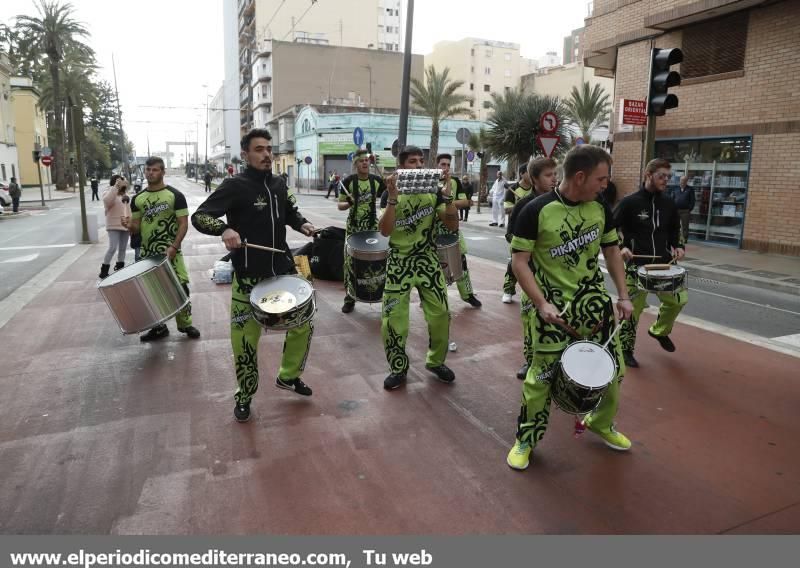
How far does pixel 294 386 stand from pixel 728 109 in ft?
46.2

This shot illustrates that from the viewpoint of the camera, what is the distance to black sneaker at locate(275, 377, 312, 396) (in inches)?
186

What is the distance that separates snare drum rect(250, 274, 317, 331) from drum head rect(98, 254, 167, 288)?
1.86 metres

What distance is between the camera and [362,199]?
24.0 ft

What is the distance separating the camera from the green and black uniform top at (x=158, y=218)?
6.45 metres

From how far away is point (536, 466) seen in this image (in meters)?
3.72

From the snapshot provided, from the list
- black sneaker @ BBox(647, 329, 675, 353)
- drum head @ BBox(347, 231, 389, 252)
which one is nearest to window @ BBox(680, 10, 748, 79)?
black sneaker @ BBox(647, 329, 675, 353)

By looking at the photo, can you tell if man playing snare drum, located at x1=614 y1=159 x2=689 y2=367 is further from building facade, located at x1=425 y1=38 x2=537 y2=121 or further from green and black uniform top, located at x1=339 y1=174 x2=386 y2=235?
building facade, located at x1=425 y1=38 x2=537 y2=121

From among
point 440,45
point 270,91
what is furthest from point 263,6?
point 440,45

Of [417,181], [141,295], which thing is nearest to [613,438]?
[417,181]

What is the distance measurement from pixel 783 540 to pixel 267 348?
4648 millimetres

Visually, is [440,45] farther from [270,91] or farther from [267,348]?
[267,348]

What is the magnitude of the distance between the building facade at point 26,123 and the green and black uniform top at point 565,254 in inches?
2559

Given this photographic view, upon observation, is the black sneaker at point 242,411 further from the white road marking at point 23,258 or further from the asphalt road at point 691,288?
the white road marking at point 23,258

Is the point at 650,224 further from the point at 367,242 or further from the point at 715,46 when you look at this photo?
the point at 715,46
